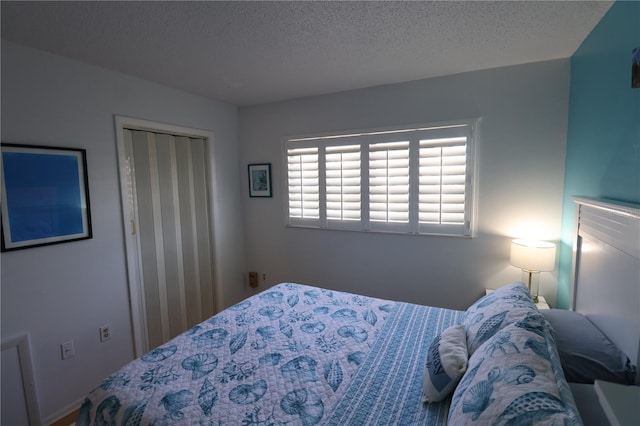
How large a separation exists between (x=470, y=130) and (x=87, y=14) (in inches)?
102

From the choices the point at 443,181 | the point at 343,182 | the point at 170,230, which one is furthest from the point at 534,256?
the point at 170,230

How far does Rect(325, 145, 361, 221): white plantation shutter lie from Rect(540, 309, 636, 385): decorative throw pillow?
185 centimetres

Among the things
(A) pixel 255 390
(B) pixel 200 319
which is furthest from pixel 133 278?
(A) pixel 255 390

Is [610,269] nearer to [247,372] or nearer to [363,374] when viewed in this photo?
[363,374]

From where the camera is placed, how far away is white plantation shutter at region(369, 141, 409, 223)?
2715 millimetres

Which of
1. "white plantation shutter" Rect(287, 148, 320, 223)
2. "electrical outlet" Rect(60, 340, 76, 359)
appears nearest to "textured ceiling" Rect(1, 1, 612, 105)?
"white plantation shutter" Rect(287, 148, 320, 223)

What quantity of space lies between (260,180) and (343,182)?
1.01 m

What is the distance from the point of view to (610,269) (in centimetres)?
137

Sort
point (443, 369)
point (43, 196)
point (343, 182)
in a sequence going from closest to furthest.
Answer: point (443, 369) < point (43, 196) < point (343, 182)

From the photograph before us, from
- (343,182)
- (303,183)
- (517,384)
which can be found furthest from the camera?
(303,183)

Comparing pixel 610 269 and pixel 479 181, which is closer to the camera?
pixel 610 269

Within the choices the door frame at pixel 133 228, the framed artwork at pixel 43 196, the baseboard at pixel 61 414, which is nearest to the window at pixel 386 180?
the door frame at pixel 133 228

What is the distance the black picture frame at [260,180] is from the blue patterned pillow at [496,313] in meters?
2.41

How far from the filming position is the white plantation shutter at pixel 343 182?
293 centimetres
